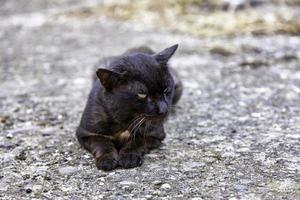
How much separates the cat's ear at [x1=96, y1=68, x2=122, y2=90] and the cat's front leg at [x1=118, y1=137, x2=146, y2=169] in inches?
18.4

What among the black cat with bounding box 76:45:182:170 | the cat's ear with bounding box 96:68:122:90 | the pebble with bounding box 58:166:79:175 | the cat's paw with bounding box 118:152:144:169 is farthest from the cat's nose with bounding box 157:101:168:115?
the pebble with bounding box 58:166:79:175

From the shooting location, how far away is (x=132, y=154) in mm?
3840

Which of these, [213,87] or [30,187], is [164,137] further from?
[213,87]

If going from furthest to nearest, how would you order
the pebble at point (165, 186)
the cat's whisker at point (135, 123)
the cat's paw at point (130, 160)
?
the cat's paw at point (130, 160) → the cat's whisker at point (135, 123) → the pebble at point (165, 186)

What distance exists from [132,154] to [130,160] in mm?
62

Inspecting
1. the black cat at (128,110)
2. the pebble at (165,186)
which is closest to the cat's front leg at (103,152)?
the black cat at (128,110)

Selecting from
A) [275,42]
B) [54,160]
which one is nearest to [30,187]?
[54,160]

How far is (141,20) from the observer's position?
10055 mm

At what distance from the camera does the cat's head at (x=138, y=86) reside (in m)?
3.55

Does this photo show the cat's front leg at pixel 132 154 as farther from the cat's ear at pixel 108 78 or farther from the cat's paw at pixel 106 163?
the cat's ear at pixel 108 78

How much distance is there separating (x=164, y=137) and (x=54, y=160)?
2.74ft

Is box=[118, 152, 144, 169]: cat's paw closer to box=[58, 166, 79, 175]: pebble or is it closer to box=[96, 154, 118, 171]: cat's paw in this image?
box=[96, 154, 118, 171]: cat's paw

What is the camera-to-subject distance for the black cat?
3562mm

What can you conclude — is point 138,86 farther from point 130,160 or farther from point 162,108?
point 130,160
